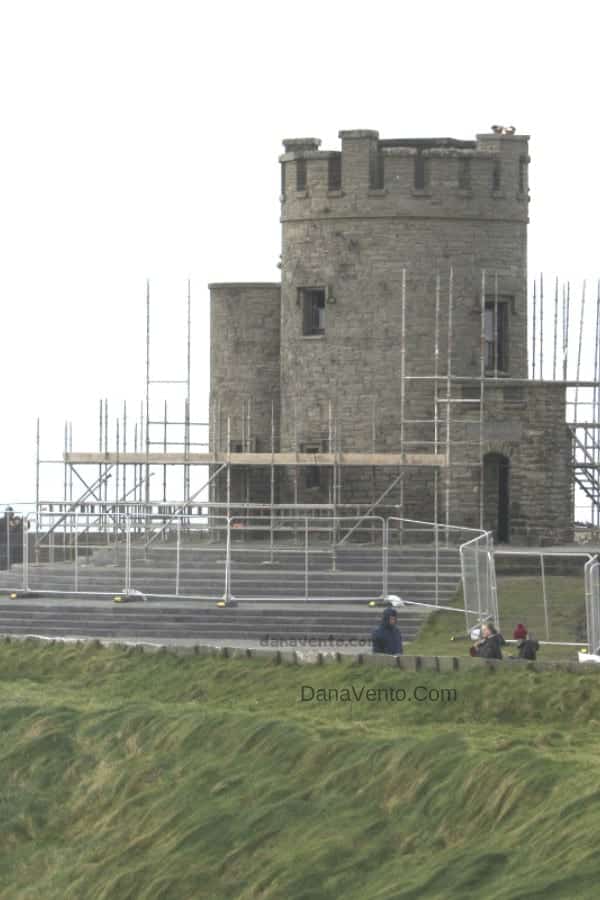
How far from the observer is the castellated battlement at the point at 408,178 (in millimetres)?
41844

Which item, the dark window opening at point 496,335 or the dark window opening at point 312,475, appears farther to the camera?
the dark window opening at point 496,335

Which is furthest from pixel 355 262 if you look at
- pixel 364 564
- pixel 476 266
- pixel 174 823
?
pixel 174 823

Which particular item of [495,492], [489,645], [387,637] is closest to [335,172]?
[495,492]

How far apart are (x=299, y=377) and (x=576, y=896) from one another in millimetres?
27373

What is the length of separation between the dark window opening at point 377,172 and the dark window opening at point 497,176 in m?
2.00

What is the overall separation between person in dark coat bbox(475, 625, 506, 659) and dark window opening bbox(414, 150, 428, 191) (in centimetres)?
1710

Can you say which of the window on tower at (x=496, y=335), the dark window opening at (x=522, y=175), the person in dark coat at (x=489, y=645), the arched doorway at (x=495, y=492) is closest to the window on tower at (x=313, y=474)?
the arched doorway at (x=495, y=492)

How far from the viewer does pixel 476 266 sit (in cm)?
4212

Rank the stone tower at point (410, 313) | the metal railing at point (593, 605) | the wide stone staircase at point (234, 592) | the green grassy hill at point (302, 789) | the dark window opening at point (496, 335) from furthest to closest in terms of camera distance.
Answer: the dark window opening at point (496, 335) → the stone tower at point (410, 313) → the wide stone staircase at point (234, 592) → the metal railing at point (593, 605) → the green grassy hill at point (302, 789)

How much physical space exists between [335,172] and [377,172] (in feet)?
2.53

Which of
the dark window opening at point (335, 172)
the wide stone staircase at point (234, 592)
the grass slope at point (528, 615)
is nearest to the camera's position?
the grass slope at point (528, 615)

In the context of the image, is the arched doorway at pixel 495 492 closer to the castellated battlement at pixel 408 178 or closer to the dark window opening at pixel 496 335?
the dark window opening at pixel 496 335

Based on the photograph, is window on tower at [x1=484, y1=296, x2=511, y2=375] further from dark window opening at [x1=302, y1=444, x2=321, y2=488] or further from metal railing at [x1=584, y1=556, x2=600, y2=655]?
metal railing at [x1=584, y1=556, x2=600, y2=655]

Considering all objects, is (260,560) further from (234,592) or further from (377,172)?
(377,172)
